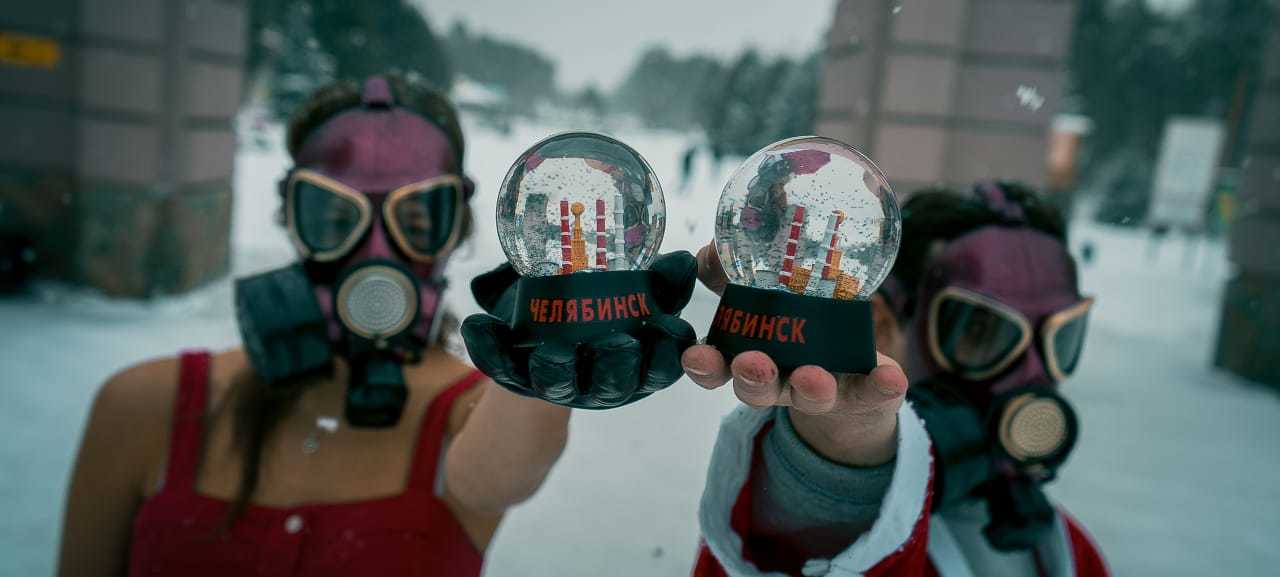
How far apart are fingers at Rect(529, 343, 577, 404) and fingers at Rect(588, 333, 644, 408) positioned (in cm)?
2

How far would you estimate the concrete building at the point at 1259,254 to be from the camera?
17.9 feet

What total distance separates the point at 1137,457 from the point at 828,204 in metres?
4.00

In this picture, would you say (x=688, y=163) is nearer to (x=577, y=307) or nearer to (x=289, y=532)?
(x=289, y=532)

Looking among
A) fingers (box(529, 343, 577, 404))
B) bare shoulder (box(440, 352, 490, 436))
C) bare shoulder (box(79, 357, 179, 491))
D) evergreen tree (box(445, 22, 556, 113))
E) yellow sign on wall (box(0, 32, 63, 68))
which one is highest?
evergreen tree (box(445, 22, 556, 113))

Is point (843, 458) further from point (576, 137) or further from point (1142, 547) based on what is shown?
point (1142, 547)

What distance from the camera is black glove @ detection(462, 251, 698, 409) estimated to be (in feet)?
2.56

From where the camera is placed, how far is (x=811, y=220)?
2.77ft

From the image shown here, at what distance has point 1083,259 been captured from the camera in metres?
1.82

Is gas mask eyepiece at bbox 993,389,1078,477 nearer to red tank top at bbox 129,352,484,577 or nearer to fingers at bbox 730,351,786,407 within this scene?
fingers at bbox 730,351,786,407

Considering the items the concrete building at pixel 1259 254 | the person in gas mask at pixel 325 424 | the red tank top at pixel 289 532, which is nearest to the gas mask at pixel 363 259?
the person in gas mask at pixel 325 424

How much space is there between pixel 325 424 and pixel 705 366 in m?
1.09

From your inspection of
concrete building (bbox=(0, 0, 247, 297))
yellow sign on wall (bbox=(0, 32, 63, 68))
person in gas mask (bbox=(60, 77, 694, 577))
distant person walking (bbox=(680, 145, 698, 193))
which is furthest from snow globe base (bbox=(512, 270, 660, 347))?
yellow sign on wall (bbox=(0, 32, 63, 68))

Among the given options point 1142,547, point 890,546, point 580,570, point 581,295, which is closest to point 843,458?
point 890,546

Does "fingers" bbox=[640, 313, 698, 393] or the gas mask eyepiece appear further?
the gas mask eyepiece
